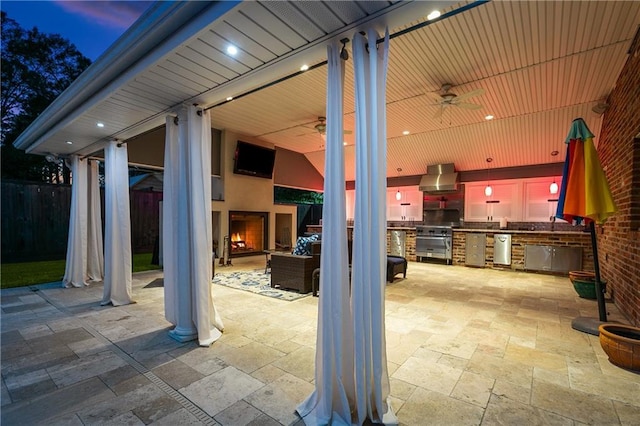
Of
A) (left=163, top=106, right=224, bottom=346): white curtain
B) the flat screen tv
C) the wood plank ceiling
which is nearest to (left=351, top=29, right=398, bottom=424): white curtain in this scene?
the wood plank ceiling

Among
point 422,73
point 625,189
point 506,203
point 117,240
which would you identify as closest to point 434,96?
point 422,73

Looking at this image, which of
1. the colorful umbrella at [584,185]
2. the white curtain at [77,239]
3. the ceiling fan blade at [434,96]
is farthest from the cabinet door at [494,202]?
the white curtain at [77,239]

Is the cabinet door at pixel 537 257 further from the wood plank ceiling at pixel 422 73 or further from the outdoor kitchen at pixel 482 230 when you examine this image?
the wood plank ceiling at pixel 422 73

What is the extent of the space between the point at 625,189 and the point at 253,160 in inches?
284

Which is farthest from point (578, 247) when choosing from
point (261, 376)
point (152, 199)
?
point (152, 199)

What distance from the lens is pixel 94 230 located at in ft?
17.7

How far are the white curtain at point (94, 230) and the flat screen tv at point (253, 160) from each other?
9.78 ft

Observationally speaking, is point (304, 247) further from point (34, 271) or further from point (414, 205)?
point (34, 271)

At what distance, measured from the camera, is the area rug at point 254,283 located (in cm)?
461

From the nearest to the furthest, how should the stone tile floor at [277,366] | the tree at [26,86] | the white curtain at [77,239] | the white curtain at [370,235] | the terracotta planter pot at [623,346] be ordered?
the white curtain at [370,235], the stone tile floor at [277,366], the terracotta planter pot at [623,346], the white curtain at [77,239], the tree at [26,86]

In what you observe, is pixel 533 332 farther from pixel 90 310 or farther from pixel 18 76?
pixel 18 76

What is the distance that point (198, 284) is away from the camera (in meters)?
2.88

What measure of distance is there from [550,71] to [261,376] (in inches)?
207

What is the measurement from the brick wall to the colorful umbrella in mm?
627
